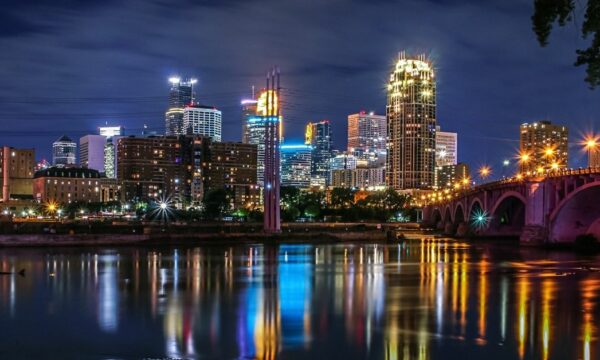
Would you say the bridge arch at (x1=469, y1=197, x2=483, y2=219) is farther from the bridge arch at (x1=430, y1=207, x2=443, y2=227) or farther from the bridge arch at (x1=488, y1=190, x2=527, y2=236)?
the bridge arch at (x1=430, y1=207, x2=443, y2=227)

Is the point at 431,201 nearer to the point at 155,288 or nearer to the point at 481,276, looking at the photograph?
the point at 481,276

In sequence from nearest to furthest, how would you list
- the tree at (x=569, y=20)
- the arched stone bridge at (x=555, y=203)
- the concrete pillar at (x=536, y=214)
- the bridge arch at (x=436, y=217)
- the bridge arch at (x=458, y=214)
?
the tree at (x=569, y=20) → the arched stone bridge at (x=555, y=203) → the concrete pillar at (x=536, y=214) → the bridge arch at (x=458, y=214) → the bridge arch at (x=436, y=217)

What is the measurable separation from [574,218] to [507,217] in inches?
1494

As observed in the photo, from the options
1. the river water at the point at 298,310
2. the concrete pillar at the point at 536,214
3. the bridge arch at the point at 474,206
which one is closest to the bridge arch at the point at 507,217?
the bridge arch at the point at 474,206

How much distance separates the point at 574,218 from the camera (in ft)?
297

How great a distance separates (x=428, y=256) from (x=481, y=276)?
951 inches

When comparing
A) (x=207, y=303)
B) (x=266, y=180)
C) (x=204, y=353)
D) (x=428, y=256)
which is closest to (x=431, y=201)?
(x=266, y=180)

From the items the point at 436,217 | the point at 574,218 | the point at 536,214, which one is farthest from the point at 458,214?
the point at 574,218

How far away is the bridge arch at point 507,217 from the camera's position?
119656 millimetres

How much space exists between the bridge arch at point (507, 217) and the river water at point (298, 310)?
5295cm

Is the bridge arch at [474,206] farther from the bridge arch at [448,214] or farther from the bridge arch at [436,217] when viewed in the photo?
the bridge arch at [436,217]

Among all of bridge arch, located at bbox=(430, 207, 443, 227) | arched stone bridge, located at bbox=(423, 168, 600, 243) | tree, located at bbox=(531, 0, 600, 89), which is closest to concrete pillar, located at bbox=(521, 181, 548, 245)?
arched stone bridge, located at bbox=(423, 168, 600, 243)

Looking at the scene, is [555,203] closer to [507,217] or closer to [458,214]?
[507,217]

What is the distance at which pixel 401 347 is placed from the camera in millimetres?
26844
